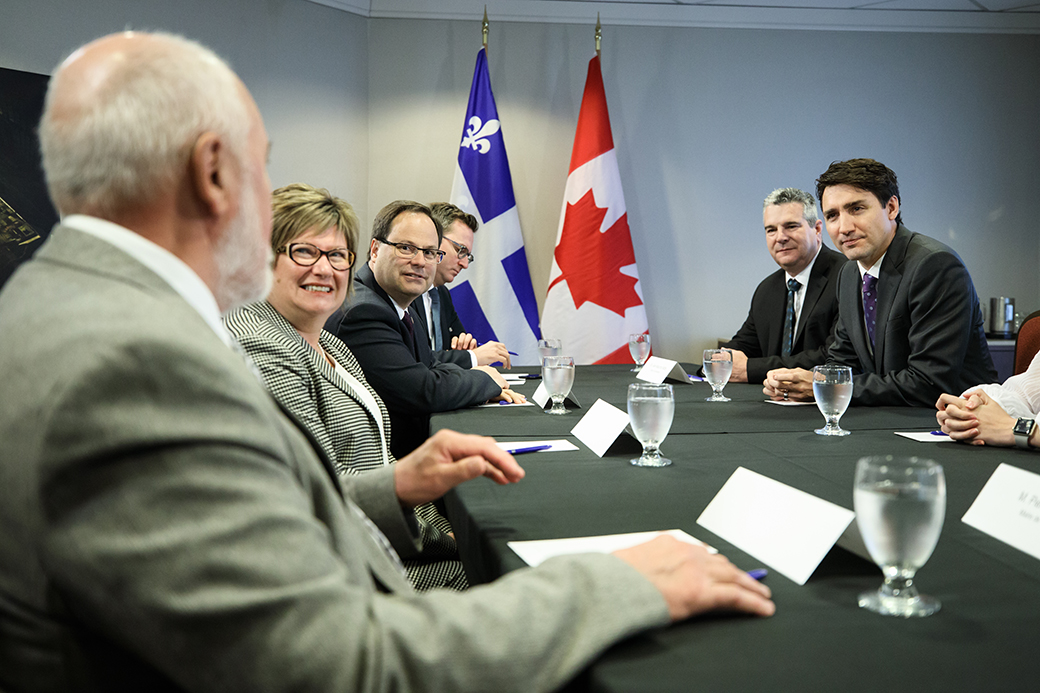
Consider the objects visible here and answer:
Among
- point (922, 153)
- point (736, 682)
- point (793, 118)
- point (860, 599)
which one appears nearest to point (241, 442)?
point (736, 682)

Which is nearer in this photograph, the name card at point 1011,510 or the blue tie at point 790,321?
the name card at point 1011,510

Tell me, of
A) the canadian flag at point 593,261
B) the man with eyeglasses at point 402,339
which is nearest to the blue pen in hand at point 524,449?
the man with eyeglasses at point 402,339

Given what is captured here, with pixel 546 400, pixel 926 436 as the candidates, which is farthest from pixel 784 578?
pixel 546 400

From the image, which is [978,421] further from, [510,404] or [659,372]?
[510,404]

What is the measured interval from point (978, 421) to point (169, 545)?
65.6 inches

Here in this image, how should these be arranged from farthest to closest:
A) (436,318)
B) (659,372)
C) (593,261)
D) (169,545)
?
(593,261) < (436,318) < (659,372) < (169,545)

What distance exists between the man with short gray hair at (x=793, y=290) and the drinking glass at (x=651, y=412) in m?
2.33

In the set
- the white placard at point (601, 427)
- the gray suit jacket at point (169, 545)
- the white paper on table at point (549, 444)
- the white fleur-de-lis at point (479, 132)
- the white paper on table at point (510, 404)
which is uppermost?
the white fleur-de-lis at point (479, 132)

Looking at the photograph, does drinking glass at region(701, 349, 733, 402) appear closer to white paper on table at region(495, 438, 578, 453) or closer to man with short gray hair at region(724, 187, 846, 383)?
white paper on table at region(495, 438, 578, 453)

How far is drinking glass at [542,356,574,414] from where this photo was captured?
2.18 meters

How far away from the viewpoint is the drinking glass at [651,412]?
1462 millimetres

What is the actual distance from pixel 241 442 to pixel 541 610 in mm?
301

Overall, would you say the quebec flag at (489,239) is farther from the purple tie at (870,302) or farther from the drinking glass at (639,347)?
the purple tie at (870,302)

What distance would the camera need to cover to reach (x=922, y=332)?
250 cm
